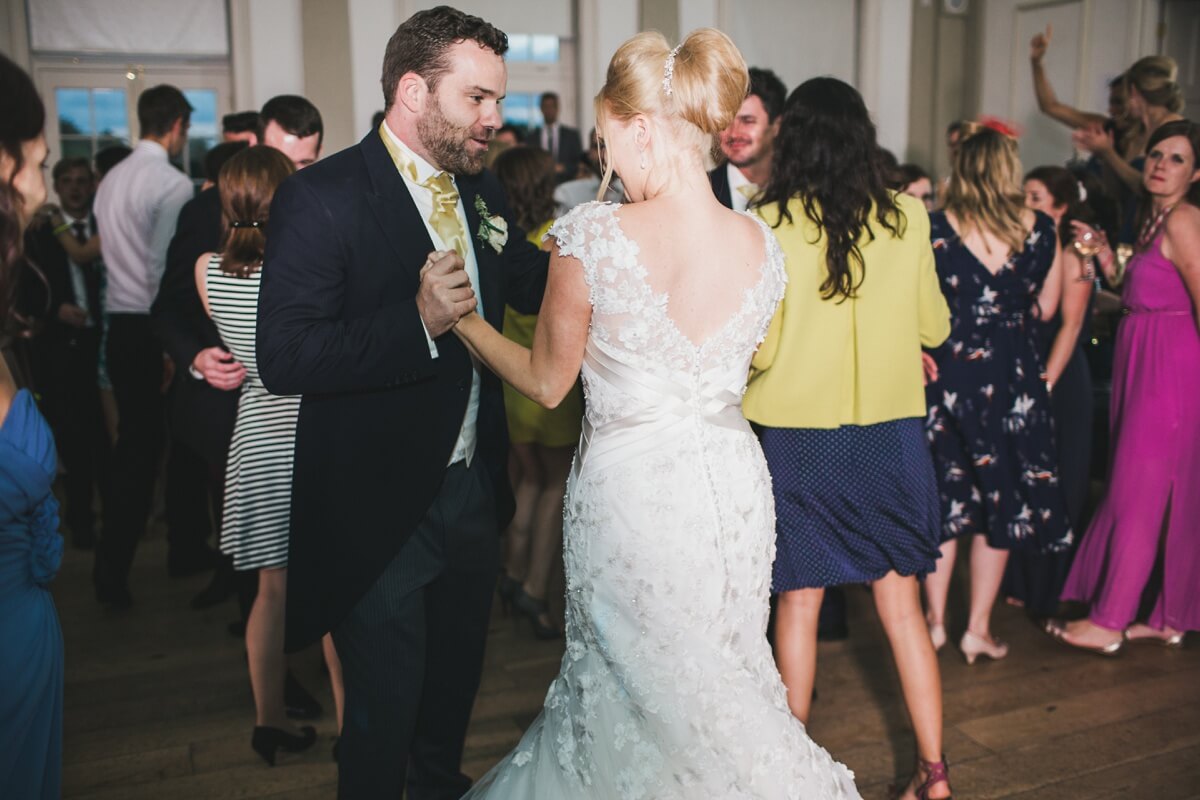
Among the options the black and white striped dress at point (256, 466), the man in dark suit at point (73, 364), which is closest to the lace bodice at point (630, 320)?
the black and white striped dress at point (256, 466)

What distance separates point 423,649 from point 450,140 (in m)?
0.97

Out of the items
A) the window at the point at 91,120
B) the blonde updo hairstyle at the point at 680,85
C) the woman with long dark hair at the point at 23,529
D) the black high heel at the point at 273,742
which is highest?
the window at the point at 91,120

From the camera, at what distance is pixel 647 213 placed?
1808mm

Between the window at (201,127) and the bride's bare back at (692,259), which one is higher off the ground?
the window at (201,127)

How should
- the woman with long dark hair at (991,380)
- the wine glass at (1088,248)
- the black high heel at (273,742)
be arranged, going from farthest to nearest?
1. the wine glass at (1088,248)
2. the woman with long dark hair at (991,380)
3. the black high heel at (273,742)

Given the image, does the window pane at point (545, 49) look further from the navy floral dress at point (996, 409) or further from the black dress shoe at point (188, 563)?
the navy floral dress at point (996, 409)

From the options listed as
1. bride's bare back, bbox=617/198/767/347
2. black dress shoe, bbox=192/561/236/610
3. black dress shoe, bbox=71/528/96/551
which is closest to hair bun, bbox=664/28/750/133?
bride's bare back, bbox=617/198/767/347

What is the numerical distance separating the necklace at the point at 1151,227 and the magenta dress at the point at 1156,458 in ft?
0.10

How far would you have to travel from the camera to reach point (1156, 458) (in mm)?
3518

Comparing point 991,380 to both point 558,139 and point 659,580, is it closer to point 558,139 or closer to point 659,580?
point 659,580

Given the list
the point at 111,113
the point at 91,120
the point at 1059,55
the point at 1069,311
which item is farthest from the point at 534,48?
the point at 1069,311

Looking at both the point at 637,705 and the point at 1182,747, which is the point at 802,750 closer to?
the point at 637,705

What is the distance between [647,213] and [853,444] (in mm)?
967

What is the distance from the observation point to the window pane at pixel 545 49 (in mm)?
9352
